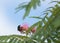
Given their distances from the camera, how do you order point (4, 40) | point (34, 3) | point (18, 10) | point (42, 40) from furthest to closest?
1. point (4, 40)
2. point (42, 40)
3. point (18, 10)
4. point (34, 3)

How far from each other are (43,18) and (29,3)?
1.23ft

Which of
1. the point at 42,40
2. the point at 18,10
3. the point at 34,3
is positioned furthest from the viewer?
the point at 42,40

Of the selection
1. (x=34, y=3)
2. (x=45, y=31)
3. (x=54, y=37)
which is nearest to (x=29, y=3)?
(x=34, y=3)

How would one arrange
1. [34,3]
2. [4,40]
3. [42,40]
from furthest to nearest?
[4,40] < [42,40] < [34,3]

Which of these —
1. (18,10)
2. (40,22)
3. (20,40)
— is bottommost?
(20,40)

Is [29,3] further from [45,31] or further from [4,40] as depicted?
[4,40]

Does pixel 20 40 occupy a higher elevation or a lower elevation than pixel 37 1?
lower

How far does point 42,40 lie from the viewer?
54.8 inches

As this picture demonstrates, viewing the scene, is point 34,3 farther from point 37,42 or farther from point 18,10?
point 37,42

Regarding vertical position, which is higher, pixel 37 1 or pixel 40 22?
pixel 37 1

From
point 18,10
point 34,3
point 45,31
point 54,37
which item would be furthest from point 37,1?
point 54,37

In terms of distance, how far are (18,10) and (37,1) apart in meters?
0.15

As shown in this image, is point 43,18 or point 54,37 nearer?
point 54,37

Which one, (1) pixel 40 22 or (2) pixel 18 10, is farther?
(1) pixel 40 22
